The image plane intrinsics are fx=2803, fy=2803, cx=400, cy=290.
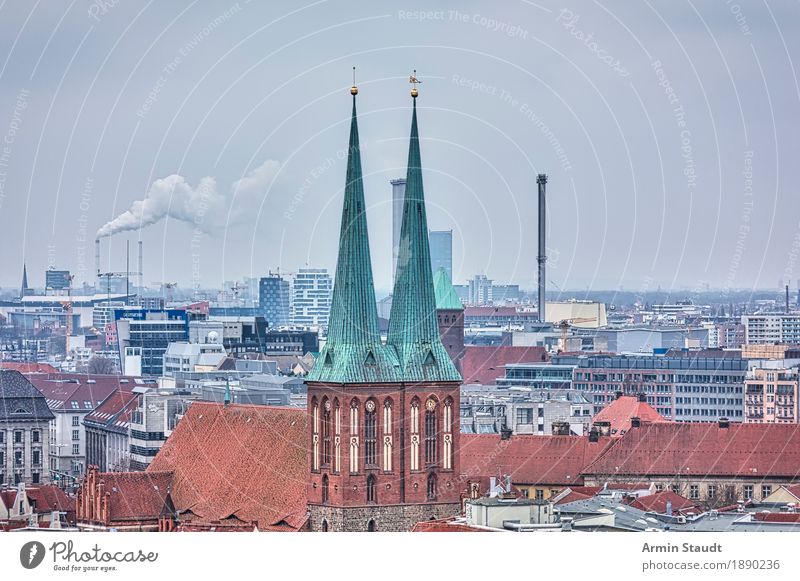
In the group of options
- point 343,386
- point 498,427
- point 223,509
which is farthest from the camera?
point 498,427

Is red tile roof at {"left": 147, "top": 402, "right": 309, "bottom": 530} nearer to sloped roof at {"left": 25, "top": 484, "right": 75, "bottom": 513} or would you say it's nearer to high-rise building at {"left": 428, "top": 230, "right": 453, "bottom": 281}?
sloped roof at {"left": 25, "top": 484, "right": 75, "bottom": 513}

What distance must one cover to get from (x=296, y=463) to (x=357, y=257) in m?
7.73

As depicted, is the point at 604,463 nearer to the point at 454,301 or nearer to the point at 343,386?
the point at 343,386

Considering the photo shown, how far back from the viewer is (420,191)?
3219 inches

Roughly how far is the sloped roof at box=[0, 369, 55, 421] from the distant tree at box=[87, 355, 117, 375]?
56.9 metres

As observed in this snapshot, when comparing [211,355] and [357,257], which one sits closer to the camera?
[357,257]

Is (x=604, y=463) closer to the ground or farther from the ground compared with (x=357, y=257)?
closer to the ground

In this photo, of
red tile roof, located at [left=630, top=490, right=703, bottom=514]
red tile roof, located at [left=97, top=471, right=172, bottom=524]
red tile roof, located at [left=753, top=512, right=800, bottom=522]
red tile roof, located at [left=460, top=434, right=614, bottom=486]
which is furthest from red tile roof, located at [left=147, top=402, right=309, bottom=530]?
red tile roof, located at [left=753, top=512, right=800, bottom=522]

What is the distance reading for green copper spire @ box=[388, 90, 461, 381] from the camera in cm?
8181

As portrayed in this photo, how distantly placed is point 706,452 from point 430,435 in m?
22.0

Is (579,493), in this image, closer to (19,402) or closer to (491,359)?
(19,402)

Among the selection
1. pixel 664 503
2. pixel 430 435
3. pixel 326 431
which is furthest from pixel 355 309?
pixel 664 503

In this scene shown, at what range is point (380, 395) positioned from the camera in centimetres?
8131
